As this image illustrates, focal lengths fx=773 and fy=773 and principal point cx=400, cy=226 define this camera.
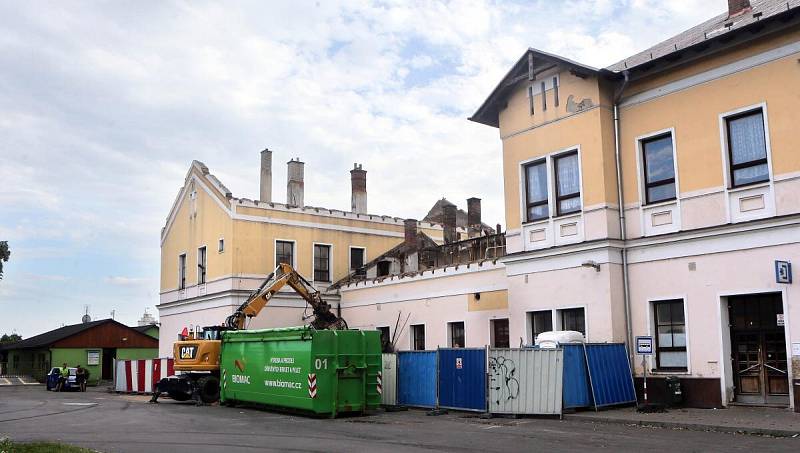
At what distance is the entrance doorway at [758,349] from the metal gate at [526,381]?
4.39m

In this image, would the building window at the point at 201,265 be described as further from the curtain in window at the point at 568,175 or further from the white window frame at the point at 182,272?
the curtain in window at the point at 568,175

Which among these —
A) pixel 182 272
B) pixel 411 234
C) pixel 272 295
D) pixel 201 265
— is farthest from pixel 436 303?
pixel 182 272

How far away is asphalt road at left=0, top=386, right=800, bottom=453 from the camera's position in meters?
13.8

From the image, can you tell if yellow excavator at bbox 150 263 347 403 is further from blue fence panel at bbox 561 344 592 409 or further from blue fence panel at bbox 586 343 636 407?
blue fence panel at bbox 586 343 636 407

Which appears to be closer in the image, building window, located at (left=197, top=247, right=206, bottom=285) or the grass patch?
the grass patch

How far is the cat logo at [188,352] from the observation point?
26844 mm

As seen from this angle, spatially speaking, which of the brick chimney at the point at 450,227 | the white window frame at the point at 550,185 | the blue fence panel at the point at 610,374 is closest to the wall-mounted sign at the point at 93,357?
the brick chimney at the point at 450,227

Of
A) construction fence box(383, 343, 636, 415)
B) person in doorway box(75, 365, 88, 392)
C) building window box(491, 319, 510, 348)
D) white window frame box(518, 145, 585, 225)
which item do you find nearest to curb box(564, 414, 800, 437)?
construction fence box(383, 343, 636, 415)

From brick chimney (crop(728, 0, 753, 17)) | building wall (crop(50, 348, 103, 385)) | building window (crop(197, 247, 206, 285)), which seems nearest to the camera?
brick chimney (crop(728, 0, 753, 17))

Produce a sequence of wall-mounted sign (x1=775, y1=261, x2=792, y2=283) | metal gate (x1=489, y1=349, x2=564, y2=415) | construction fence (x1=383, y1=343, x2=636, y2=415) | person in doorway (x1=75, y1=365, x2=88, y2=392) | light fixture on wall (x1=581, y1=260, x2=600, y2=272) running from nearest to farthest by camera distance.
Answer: wall-mounted sign (x1=775, y1=261, x2=792, y2=283) → metal gate (x1=489, y1=349, x2=564, y2=415) → construction fence (x1=383, y1=343, x2=636, y2=415) → light fixture on wall (x1=581, y1=260, x2=600, y2=272) → person in doorway (x1=75, y1=365, x2=88, y2=392)

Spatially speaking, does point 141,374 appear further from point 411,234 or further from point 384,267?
point 411,234

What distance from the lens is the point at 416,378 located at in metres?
22.5

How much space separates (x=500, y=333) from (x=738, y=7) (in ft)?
41.2

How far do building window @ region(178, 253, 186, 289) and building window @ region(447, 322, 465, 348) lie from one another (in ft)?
56.4
